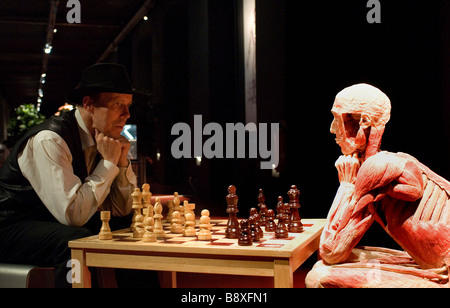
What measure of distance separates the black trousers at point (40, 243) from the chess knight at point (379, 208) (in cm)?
113

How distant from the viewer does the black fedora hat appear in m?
2.71

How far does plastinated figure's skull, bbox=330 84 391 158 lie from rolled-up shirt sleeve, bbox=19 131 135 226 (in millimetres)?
1271

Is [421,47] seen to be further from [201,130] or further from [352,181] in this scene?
[201,130]

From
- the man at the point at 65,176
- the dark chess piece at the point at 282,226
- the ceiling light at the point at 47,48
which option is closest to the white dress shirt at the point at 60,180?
the man at the point at 65,176

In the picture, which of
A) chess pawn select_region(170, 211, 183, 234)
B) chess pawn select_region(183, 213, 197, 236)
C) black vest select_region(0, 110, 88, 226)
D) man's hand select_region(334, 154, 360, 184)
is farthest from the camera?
black vest select_region(0, 110, 88, 226)

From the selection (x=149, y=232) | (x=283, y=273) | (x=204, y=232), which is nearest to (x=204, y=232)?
(x=204, y=232)

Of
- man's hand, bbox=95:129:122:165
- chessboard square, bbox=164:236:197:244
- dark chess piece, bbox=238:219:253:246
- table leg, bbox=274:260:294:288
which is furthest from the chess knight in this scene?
man's hand, bbox=95:129:122:165

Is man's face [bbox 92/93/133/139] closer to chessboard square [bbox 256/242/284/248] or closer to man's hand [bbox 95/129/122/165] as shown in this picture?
man's hand [bbox 95/129/122/165]

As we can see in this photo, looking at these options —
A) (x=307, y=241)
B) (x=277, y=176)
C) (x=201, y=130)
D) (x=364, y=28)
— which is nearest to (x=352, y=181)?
(x=307, y=241)

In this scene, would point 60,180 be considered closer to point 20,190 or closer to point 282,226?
point 20,190

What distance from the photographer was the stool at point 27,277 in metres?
2.22

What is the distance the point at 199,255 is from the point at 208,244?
0.27ft

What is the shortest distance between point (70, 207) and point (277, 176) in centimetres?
233

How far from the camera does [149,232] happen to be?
2143 mm
